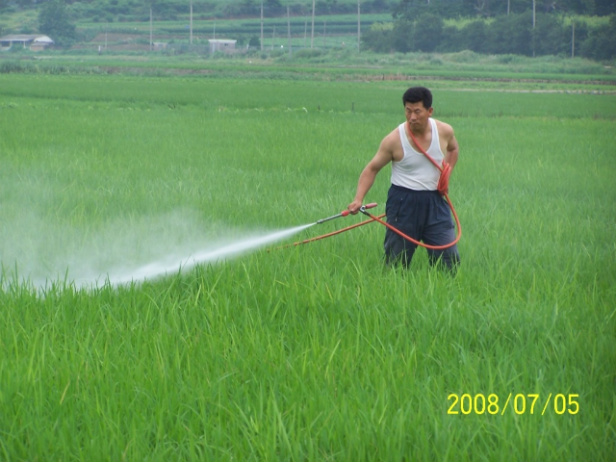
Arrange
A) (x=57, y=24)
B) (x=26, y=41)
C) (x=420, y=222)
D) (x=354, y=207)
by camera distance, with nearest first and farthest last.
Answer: (x=354, y=207), (x=420, y=222), (x=57, y=24), (x=26, y=41)

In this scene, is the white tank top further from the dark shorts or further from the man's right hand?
the man's right hand

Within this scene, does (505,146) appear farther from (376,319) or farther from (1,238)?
(376,319)

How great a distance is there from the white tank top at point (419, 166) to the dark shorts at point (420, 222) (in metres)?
0.04

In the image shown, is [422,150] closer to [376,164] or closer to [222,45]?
[376,164]

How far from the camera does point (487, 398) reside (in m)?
2.89

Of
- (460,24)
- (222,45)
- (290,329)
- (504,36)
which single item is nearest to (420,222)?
(290,329)

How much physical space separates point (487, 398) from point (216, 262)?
84.1 inches

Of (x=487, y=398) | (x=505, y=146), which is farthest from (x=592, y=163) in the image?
(x=487, y=398)

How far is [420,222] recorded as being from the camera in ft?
15.5

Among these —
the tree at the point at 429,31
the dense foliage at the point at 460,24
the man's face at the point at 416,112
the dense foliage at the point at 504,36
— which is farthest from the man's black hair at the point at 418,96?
the tree at the point at 429,31
